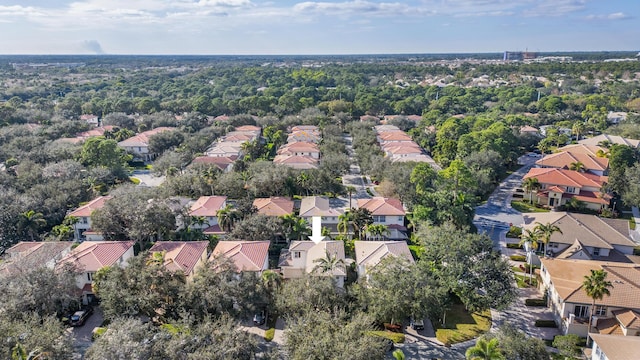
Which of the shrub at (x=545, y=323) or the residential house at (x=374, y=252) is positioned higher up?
the residential house at (x=374, y=252)

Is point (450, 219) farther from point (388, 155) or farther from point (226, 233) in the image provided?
point (388, 155)

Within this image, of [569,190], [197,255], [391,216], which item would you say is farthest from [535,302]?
[569,190]

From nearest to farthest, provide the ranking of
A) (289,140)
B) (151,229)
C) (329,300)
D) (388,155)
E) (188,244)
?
(329,300) → (188,244) → (151,229) → (388,155) → (289,140)

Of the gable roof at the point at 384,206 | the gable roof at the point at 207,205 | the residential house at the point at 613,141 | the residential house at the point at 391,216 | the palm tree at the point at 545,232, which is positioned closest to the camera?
the palm tree at the point at 545,232

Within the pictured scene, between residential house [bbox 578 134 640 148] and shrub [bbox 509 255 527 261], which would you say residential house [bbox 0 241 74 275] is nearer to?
shrub [bbox 509 255 527 261]

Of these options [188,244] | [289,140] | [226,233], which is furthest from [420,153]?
[188,244]

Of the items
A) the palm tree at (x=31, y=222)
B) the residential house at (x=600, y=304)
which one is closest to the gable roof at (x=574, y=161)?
the residential house at (x=600, y=304)

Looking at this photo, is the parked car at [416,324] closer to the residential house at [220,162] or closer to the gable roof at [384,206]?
the gable roof at [384,206]
